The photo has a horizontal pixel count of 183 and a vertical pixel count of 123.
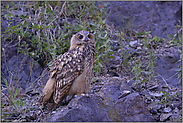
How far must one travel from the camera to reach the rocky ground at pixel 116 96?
2884 millimetres

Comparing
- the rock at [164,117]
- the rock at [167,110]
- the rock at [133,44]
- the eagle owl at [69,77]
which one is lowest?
the rock at [164,117]

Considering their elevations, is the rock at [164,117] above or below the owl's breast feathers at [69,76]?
below

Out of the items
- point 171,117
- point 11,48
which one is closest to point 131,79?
point 171,117

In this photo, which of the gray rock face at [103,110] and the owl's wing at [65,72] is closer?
the gray rock face at [103,110]

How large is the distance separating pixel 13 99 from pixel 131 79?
2599 millimetres

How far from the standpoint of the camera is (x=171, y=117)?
10.4ft

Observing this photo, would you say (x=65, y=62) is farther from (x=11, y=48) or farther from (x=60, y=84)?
(x=11, y=48)

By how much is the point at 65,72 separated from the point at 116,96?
109cm

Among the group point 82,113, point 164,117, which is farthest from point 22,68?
point 164,117

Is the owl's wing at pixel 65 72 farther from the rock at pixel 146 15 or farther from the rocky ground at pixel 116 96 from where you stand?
the rock at pixel 146 15

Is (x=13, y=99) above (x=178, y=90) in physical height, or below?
above

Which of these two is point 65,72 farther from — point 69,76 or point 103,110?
point 103,110

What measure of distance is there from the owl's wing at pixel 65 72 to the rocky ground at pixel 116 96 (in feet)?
0.82

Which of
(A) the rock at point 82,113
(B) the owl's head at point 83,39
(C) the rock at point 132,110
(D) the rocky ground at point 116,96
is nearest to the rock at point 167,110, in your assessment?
(D) the rocky ground at point 116,96
